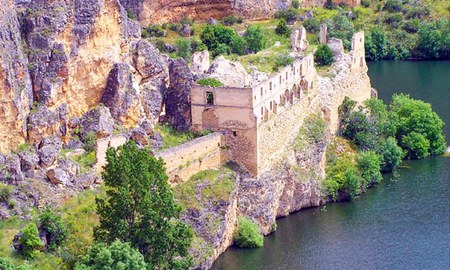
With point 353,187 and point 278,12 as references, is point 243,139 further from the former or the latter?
point 278,12

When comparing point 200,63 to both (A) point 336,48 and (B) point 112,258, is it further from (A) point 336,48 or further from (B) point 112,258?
(B) point 112,258

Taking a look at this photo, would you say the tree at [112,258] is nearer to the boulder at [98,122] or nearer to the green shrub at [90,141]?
the green shrub at [90,141]

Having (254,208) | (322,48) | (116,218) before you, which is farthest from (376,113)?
(116,218)

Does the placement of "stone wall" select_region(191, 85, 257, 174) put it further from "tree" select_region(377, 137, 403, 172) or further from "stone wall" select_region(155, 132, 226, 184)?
"tree" select_region(377, 137, 403, 172)

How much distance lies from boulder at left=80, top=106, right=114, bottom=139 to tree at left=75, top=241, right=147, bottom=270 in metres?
10.2

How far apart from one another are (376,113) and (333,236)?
1647 cm

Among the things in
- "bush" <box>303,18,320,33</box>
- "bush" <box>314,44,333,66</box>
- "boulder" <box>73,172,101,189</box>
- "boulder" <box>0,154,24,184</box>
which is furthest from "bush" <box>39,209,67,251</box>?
"bush" <box>303,18,320,33</box>

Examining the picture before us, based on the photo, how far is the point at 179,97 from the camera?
6650cm

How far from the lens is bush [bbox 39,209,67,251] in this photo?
175 ft

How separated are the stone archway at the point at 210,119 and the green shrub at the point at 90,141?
7.60 m

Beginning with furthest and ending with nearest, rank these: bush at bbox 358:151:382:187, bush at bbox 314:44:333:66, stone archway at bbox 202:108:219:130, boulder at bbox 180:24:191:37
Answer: boulder at bbox 180:24:191:37 < bush at bbox 314:44:333:66 < bush at bbox 358:151:382:187 < stone archway at bbox 202:108:219:130

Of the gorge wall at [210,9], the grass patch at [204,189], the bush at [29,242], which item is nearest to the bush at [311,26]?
the gorge wall at [210,9]

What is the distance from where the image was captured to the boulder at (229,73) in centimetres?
6750

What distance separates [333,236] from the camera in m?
64.2
